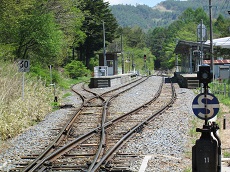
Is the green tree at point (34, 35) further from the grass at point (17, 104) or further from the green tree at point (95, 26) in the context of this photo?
the green tree at point (95, 26)

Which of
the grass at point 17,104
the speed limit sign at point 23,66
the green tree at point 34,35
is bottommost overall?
the grass at point 17,104

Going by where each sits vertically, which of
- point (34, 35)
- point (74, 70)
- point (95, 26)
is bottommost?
point (74, 70)

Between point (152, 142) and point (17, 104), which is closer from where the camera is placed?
point (152, 142)

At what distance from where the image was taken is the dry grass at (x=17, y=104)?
1231 cm

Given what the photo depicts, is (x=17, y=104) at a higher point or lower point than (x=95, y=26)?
lower

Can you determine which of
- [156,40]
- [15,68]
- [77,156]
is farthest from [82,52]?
[156,40]

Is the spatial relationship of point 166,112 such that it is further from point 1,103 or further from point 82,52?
point 82,52

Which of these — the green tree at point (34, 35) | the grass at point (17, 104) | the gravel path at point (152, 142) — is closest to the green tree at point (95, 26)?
the green tree at point (34, 35)

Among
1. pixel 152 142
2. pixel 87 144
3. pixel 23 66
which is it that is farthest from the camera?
pixel 23 66

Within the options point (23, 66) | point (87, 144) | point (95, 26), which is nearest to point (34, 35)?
point (23, 66)

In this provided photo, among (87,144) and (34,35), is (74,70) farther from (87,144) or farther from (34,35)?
(87,144)

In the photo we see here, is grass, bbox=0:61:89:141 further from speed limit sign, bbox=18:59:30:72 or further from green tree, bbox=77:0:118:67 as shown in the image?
green tree, bbox=77:0:118:67

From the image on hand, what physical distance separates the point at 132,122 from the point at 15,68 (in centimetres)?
699

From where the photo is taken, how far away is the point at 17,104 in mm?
14242
